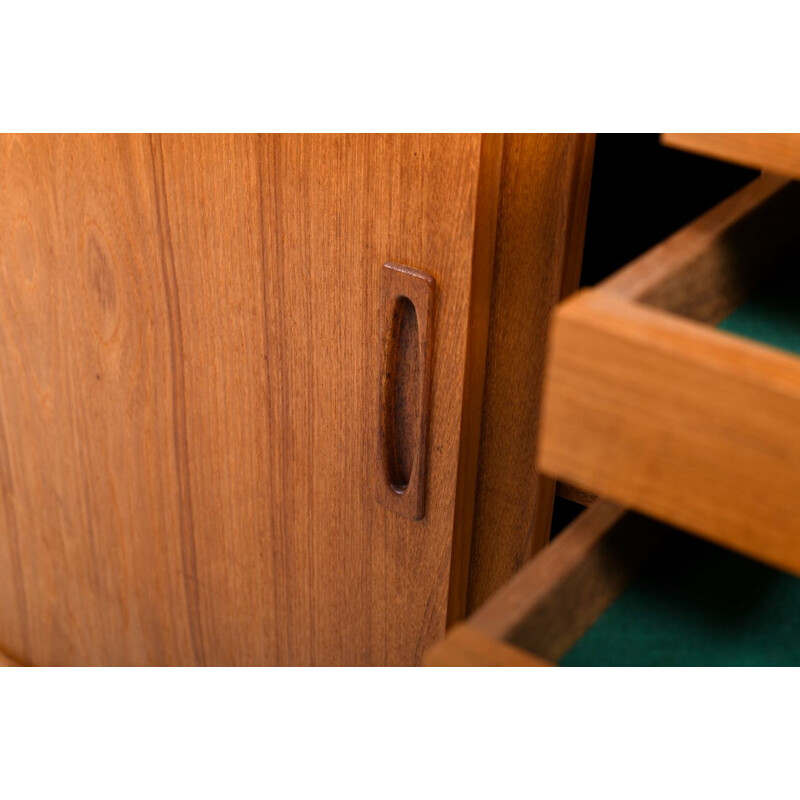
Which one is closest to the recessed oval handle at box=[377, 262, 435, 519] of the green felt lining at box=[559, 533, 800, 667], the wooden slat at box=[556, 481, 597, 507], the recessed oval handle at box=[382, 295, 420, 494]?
the recessed oval handle at box=[382, 295, 420, 494]

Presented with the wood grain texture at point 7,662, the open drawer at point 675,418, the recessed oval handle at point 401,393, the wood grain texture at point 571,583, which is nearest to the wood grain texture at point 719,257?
the open drawer at point 675,418

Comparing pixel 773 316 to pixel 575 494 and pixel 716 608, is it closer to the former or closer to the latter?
pixel 716 608

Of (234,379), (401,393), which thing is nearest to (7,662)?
(234,379)

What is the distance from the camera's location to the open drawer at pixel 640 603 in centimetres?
53

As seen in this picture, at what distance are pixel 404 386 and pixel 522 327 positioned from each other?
0.30ft

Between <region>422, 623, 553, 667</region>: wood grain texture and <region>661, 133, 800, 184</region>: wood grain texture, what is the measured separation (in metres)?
0.23

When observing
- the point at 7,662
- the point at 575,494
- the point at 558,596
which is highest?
the point at 558,596

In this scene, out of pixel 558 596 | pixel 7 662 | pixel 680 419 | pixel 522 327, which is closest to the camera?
pixel 680 419

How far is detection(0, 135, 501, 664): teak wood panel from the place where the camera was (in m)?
0.72

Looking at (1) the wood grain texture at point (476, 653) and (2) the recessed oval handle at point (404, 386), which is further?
(2) the recessed oval handle at point (404, 386)

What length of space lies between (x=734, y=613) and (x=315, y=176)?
362mm

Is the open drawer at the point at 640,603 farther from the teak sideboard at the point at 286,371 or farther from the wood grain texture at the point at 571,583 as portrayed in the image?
the teak sideboard at the point at 286,371

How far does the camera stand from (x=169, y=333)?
89cm

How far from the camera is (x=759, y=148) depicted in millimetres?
480
